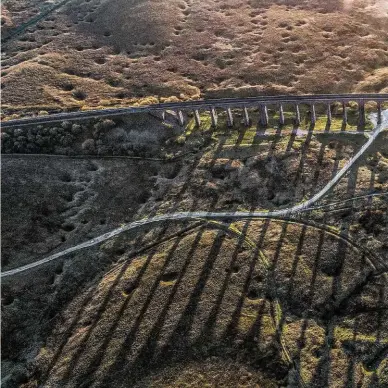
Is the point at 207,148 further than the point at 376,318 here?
Yes

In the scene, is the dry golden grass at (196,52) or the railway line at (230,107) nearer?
the railway line at (230,107)

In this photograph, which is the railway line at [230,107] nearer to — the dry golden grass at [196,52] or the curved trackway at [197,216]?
the dry golden grass at [196,52]

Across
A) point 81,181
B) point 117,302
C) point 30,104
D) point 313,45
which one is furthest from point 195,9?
point 117,302

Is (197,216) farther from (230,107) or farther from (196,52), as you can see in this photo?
(196,52)

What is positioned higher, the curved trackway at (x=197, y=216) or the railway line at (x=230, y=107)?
the railway line at (x=230, y=107)

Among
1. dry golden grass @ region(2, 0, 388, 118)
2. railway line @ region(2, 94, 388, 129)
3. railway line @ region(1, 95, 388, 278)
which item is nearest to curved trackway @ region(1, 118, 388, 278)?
railway line @ region(1, 95, 388, 278)

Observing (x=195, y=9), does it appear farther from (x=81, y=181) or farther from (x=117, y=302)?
(x=117, y=302)

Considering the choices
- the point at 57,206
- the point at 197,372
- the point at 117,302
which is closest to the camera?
the point at 197,372

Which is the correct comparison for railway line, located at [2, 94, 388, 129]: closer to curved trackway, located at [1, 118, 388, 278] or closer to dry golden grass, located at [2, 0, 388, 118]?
dry golden grass, located at [2, 0, 388, 118]

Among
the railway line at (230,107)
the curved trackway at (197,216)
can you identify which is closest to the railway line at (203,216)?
the curved trackway at (197,216)

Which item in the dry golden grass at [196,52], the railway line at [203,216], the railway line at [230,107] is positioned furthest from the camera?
the dry golden grass at [196,52]

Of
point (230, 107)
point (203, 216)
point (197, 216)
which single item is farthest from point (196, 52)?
point (203, 216)
